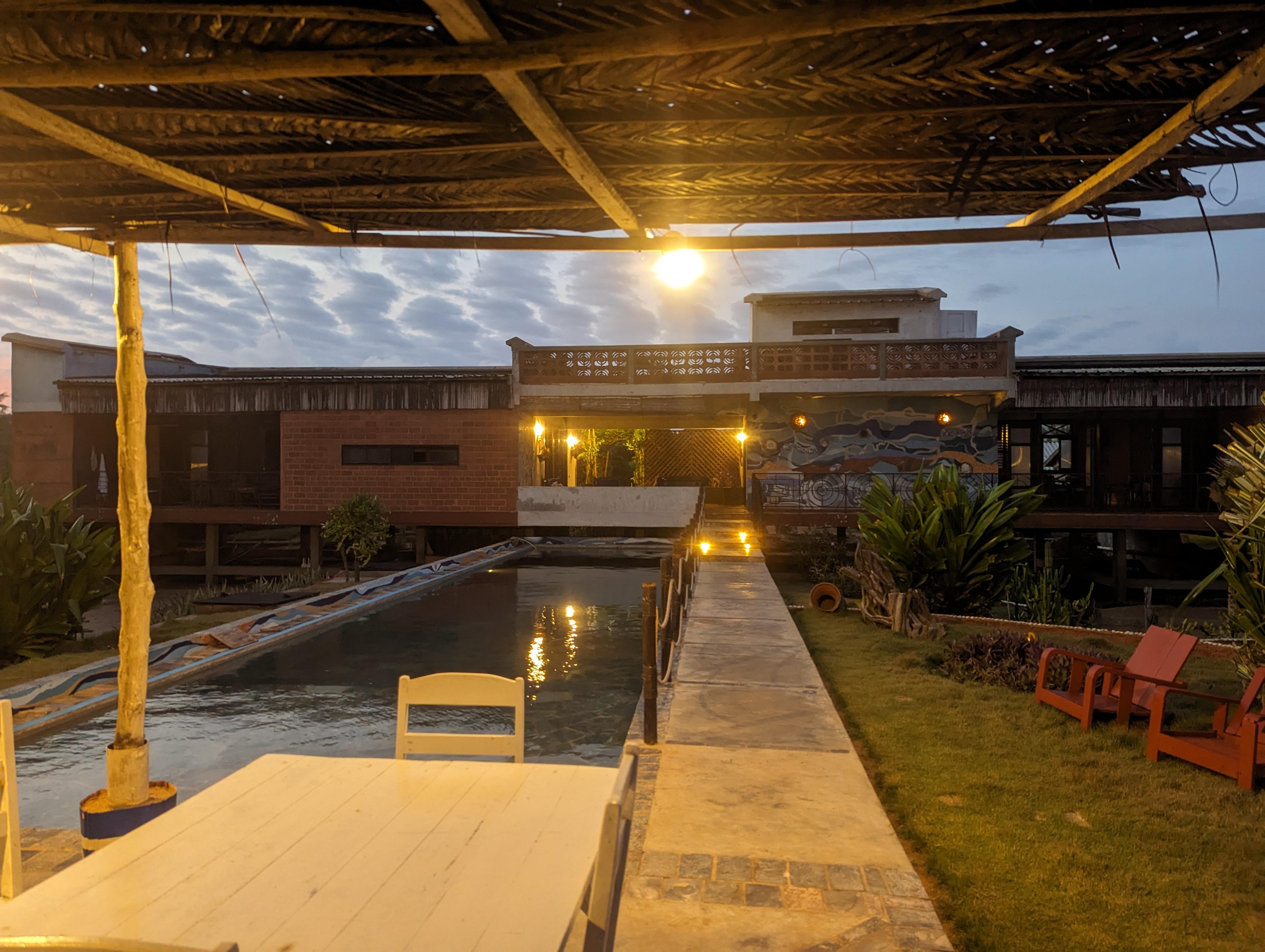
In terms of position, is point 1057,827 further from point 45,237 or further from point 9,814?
point 45,237

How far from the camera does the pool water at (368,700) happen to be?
5.64 m

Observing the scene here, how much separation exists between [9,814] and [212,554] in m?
20.2

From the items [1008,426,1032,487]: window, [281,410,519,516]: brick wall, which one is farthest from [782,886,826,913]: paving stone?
[1008,426,1032,487]: window

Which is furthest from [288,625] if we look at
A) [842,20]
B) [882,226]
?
[842,20]

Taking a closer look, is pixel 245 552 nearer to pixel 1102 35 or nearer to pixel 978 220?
pixel 978 220

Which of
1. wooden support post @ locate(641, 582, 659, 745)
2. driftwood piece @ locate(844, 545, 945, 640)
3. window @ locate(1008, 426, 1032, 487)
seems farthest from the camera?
window @ locate(1008, 426, 1032, 487)

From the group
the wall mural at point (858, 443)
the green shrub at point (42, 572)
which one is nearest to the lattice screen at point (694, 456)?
the wall mural at point (858, 443)

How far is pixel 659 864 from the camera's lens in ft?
11.3

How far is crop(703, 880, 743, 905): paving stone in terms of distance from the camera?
3143 millimetres

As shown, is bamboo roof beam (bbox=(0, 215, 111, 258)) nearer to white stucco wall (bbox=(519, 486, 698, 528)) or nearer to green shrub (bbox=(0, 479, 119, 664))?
green shrub (bbox=(0, 479, 119, 664))

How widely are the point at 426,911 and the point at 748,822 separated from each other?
7.38ft

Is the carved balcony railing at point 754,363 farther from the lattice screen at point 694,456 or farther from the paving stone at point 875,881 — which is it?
the paving stone at point 875,881

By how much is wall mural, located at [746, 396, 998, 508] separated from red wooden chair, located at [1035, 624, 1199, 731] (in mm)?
14322

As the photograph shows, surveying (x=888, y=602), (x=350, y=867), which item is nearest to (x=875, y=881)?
(x=350, y=867)
